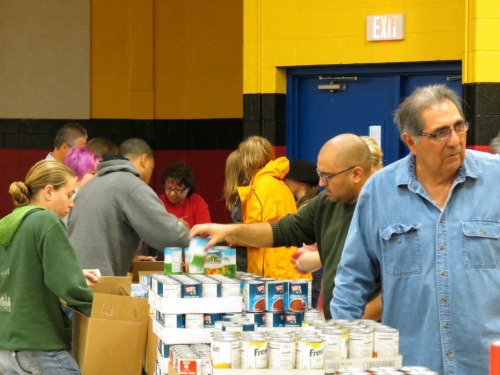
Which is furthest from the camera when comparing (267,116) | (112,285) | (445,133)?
(267,116)

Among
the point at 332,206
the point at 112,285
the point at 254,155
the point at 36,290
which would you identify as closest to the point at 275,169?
the point at 254,155

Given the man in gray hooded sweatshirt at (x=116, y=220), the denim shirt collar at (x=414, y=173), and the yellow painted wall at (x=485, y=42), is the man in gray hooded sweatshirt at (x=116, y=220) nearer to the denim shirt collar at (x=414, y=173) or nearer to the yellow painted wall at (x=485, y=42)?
the denim shirt collar at (x=414, y=173)

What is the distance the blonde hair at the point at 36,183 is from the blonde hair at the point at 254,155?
228 cm

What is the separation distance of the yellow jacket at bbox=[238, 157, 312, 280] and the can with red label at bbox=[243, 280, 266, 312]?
2.84m

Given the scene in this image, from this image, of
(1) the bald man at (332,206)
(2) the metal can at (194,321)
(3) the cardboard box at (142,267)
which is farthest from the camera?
(3) the cardboard box at (142,267)

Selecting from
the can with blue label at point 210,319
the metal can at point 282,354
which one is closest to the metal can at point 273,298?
the can with blue label at point 210,319

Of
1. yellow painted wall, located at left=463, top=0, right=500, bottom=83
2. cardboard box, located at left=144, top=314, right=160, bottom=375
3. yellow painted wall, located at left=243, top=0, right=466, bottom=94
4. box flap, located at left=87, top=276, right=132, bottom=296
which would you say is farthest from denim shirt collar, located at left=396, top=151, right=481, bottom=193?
yellow painted wall, located at left=243, top=0, right=466, bottom=94

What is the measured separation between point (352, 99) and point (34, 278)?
12.7 feet

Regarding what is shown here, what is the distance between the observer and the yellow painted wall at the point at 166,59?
1091cm

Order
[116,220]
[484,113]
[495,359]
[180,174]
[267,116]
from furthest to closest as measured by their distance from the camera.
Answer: [180,174] < [267,116] < [484,113] < [116,220] < [495,359]

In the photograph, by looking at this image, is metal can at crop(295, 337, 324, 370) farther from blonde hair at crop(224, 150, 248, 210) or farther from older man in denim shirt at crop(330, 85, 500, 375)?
blonde hair at crop(224, 150, 248, 210)

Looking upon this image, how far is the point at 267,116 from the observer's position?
26.0 ft

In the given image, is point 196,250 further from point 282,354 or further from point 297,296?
point 282,354

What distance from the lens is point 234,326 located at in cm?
331
